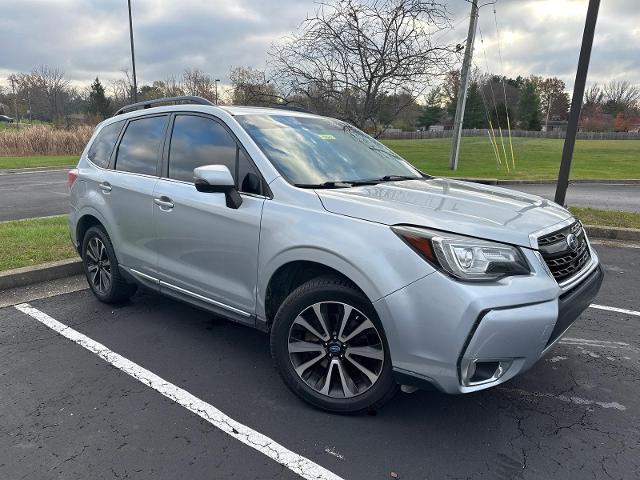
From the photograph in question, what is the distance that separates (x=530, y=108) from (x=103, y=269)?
283 ft

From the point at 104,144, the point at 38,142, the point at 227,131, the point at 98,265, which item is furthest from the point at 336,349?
the point at 38,142

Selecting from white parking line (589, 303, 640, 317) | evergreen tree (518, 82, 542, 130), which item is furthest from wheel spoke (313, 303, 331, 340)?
evergreen tree (518, 82, 542, 130)

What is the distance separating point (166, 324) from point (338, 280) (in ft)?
7.01

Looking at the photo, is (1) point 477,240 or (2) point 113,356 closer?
(1) point 477,240

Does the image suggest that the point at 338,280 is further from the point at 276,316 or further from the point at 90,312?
the point at 90,312

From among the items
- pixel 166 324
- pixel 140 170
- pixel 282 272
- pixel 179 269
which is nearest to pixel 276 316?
pixel 282 272

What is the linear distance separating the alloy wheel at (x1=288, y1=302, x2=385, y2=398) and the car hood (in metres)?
0.57

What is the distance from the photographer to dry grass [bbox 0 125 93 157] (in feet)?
95.8

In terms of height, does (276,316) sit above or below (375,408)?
above

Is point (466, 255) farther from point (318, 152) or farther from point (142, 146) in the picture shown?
point (142, 146)

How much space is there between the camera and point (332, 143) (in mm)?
3773

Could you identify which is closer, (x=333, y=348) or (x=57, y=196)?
(x=333, y=348)

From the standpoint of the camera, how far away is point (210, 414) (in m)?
2.89

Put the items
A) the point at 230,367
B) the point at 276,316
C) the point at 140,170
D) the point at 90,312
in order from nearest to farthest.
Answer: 1. the point at 276,316
2. the point at 230,367
3. the point at 140,170
4. the point at 90,312
